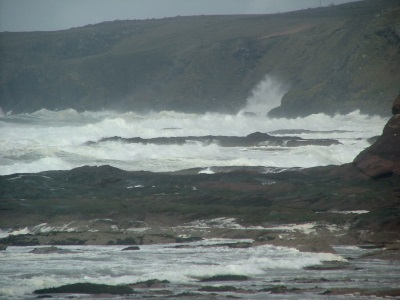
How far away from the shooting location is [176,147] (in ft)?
254

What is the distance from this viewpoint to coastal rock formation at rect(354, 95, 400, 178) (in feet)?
157

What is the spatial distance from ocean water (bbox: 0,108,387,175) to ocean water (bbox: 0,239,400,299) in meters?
26.9

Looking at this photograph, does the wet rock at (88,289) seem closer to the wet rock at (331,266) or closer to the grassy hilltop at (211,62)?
the wet rock at (331,266)

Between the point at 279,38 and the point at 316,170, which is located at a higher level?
the point at 279,38

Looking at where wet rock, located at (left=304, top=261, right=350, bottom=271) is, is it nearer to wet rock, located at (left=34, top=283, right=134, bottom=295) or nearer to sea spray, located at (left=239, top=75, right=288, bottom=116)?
wet rock, located at (left=34, top=283, right=134, bottom=295)

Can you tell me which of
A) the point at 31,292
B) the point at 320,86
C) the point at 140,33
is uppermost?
the point at 140,33

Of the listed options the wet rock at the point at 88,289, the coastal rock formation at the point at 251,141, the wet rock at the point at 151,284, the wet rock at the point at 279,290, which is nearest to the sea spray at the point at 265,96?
the coastal rock formation at the point at 251,141

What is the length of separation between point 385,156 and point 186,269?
1817cm

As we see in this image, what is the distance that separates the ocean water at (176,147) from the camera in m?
66.1

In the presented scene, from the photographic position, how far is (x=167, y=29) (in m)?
168

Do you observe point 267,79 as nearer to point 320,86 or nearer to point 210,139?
point 320,86

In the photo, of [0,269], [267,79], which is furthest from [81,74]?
[0,269]

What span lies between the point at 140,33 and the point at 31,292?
143 metres

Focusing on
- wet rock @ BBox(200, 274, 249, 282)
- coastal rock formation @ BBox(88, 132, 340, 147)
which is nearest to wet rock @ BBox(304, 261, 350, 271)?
wet rock @ BBox(200, 274, 249, 282)
